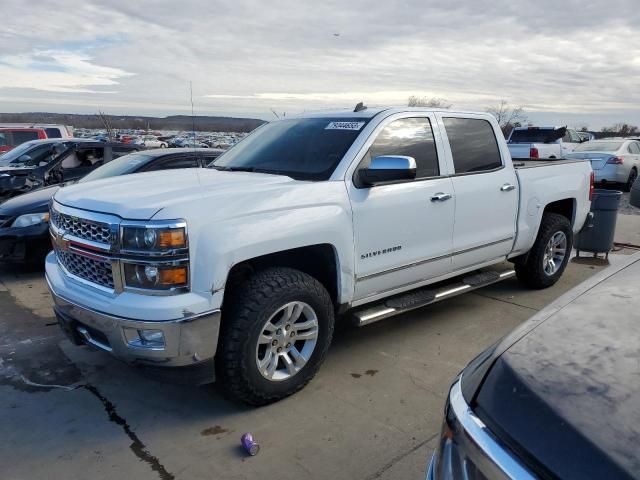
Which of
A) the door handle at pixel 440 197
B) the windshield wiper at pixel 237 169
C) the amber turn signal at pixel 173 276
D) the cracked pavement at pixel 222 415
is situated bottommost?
the cracked pavement at pixel 222 415

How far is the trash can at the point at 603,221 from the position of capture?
7.45 meters

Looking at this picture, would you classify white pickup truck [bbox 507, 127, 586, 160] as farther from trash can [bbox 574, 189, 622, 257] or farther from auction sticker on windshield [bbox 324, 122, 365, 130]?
auction sticker on windshield [bbox 324, 122, 365, 130]

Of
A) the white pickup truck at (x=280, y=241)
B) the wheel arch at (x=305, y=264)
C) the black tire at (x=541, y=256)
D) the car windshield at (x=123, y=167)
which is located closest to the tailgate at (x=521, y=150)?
the black tire at (x=541, y=256)

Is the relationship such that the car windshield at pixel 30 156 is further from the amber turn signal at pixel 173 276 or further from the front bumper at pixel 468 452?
the front bumper at pixel 468 452

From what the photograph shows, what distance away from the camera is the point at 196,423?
131 inches

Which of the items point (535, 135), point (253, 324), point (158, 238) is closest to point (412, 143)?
point (253, 324)

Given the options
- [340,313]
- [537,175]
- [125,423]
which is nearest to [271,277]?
[340,313]

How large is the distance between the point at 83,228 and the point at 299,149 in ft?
5.65

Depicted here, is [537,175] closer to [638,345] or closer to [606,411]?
[638,345]

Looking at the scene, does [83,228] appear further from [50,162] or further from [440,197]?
[50,162]

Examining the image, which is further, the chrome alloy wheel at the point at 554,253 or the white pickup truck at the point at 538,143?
the white pickup truck at the point at 538,143

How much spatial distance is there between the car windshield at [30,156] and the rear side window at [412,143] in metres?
7.61

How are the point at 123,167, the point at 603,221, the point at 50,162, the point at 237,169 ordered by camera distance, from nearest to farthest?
the point at 237,169
the point at 123,167
the point at 603,221
the point at 50,162

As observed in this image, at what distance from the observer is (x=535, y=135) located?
1653 centimetres
